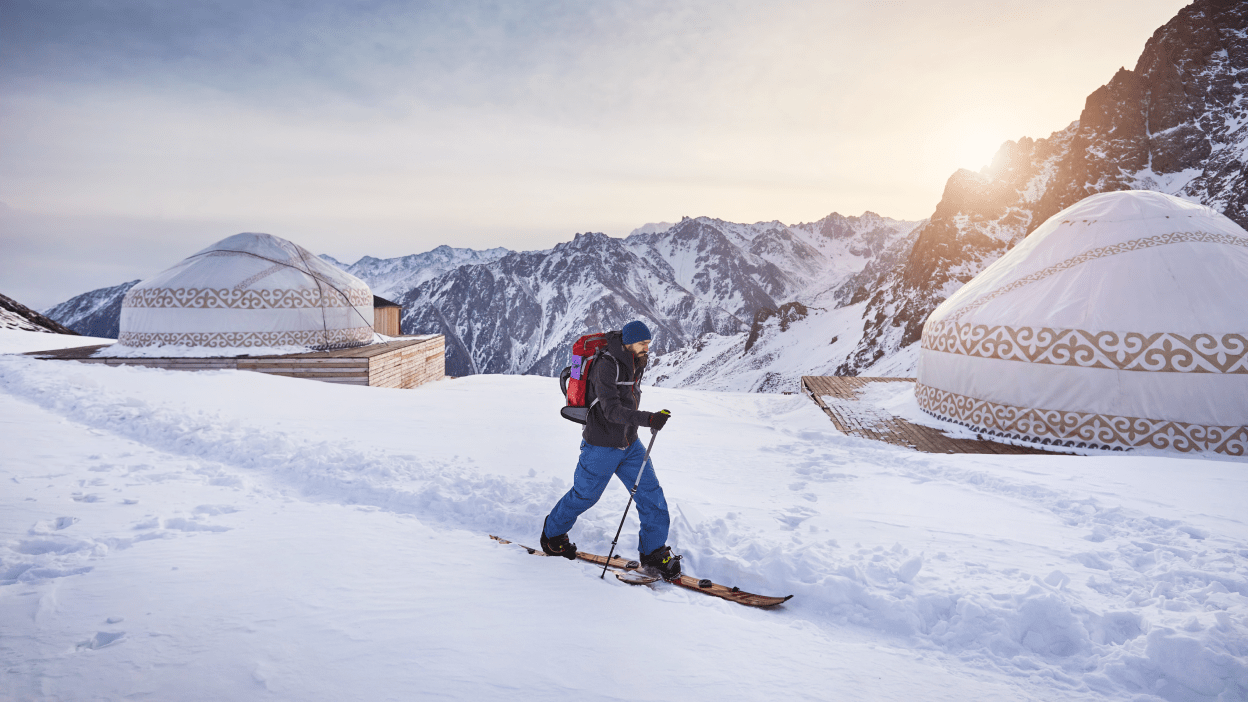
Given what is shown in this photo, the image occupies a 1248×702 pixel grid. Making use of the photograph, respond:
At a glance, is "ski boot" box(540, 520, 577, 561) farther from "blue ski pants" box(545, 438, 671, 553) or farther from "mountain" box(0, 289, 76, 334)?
"mountain" box(0, 289, 76, 334)

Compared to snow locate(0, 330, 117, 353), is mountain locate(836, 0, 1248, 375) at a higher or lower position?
higher

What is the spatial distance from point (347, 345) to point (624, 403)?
13.5 metres

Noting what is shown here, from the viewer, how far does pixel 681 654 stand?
2535mm

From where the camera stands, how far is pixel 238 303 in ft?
43.3

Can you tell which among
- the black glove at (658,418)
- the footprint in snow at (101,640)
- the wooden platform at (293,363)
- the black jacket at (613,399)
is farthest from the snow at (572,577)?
the wooden platform at (293,363)

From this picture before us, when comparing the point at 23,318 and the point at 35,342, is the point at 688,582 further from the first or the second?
the point at 23,318

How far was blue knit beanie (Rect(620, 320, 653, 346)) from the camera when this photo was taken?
3.46m

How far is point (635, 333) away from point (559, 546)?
57.7 inches

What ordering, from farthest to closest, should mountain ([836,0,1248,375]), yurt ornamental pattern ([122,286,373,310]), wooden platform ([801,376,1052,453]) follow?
mountain ([836,0,1248,375]) < yurt ornamental pattern ([122,286,373,310]) < wooden platform ([801,376,1052,453])

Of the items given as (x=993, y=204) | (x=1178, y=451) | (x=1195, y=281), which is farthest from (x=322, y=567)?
(x=993, y=204)

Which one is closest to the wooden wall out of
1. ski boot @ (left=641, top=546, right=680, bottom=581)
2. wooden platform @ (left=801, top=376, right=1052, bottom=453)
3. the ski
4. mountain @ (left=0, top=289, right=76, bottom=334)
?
mountain @ (left=0, top=289, right=76, bottom=334)

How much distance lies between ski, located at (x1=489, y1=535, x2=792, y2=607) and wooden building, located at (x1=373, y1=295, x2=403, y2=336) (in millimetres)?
19934

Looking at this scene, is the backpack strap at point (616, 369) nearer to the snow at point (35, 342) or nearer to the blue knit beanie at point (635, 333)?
the blue knit beanie at point (635, 333)

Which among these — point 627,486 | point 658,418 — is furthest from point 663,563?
point 658,418
